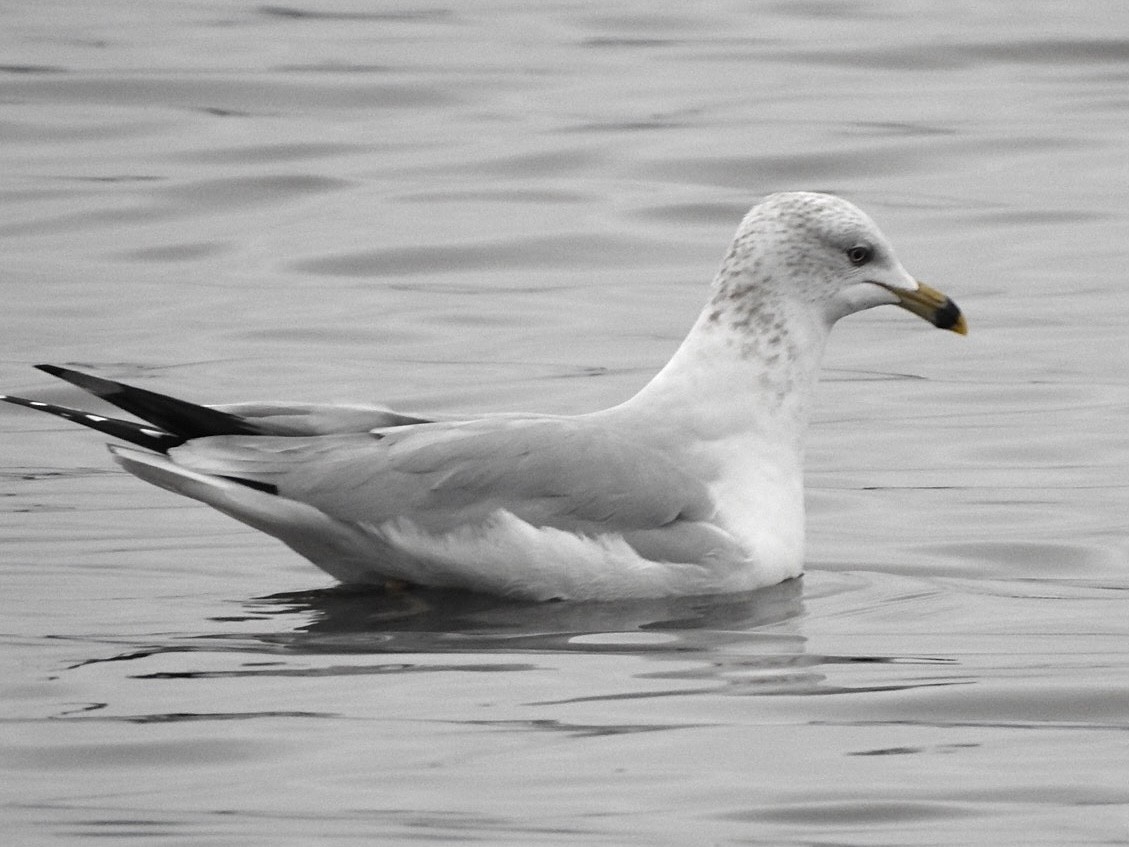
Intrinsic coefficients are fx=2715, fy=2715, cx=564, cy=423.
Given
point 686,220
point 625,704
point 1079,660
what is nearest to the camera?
point 625,704

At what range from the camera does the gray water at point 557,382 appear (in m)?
6.14

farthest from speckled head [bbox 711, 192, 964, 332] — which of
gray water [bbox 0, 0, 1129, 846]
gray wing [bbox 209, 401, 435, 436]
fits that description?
gray wing [bbox 209, 401, 435, 436]

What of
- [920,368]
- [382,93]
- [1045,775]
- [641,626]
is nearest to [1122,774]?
[1045,775]

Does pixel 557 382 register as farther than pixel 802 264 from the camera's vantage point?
Yes

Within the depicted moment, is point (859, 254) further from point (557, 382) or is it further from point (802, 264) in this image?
point (557, 382)

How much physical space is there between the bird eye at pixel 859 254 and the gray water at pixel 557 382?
958mm

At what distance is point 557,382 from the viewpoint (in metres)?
11.3

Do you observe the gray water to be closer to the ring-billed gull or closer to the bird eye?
the ring-billed gull

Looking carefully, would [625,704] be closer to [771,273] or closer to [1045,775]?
[1045,775]

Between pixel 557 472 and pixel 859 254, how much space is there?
1289mm

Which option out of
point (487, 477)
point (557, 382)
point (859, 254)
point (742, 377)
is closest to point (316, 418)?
point (487, 477)

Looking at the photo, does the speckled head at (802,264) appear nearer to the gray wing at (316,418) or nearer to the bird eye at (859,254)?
the bird eye at (859,254)

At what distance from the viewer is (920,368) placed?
11742mm

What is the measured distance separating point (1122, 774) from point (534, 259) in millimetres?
8328
